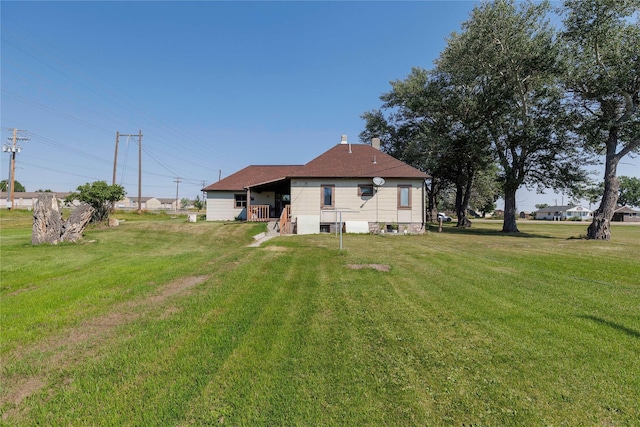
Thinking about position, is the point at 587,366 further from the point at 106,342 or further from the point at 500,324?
the point at 106,342

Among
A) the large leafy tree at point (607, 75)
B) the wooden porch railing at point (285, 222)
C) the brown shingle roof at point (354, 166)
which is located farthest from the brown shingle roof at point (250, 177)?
the large leafy tree at point (607, 75)

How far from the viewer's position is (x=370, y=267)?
7762 mm

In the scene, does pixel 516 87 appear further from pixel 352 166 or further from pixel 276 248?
pixel 276 248

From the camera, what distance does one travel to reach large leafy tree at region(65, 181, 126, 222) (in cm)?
1881

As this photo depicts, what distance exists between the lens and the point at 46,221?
1230cm

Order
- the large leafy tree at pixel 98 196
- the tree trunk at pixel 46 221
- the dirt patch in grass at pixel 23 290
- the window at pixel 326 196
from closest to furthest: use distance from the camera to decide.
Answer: the dirt patch in grass at pixel 23 290
the tree trunk at pixel 46 221
the window at pixel 326 196
the large leafy tree at pixel 98 196

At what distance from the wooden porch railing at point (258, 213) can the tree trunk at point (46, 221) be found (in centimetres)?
991

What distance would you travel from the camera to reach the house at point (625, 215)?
193 feet

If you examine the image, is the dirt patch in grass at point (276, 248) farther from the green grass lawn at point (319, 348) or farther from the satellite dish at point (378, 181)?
the satellite dish at point (378, 181)

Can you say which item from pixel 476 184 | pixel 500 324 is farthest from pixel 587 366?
pixel 476 184

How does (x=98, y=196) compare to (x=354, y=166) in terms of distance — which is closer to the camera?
(x=354, y=166)

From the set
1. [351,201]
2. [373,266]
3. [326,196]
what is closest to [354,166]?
[351,201]

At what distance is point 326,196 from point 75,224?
13.0 meters

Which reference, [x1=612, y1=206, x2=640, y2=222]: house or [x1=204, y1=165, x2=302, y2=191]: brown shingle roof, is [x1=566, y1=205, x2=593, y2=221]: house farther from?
[x1=204, y1=165, x2=302, y2=191]: brown shingle roof
